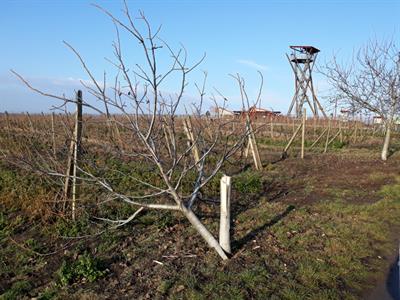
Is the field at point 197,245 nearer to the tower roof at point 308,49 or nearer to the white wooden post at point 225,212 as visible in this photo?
the white wooden post at point 225,212

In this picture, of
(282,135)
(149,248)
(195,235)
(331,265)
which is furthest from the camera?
(282,135)

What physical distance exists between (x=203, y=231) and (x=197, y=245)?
0.63 m

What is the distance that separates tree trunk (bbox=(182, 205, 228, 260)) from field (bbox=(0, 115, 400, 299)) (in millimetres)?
112

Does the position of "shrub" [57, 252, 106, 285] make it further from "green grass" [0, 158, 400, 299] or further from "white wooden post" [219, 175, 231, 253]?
"white wooden post" [219, 175, 231, 253]

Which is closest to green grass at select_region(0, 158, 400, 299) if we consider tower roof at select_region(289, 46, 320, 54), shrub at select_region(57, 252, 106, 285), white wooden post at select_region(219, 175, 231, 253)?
shrub at select_region(57, 252, 106, 285)

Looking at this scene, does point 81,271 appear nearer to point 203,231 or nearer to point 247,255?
point 203,231

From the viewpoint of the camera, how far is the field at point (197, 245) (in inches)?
155

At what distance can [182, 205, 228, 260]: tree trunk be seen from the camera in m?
4.26

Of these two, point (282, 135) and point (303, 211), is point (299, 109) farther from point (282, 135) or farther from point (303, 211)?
point (303, 211)

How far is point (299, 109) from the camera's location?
1342 inches

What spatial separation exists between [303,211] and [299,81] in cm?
2847

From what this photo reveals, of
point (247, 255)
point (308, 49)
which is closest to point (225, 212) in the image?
point (247, 255)

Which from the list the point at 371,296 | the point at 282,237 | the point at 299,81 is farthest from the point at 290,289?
the point at 299,81

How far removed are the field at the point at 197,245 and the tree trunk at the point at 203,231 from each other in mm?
112
